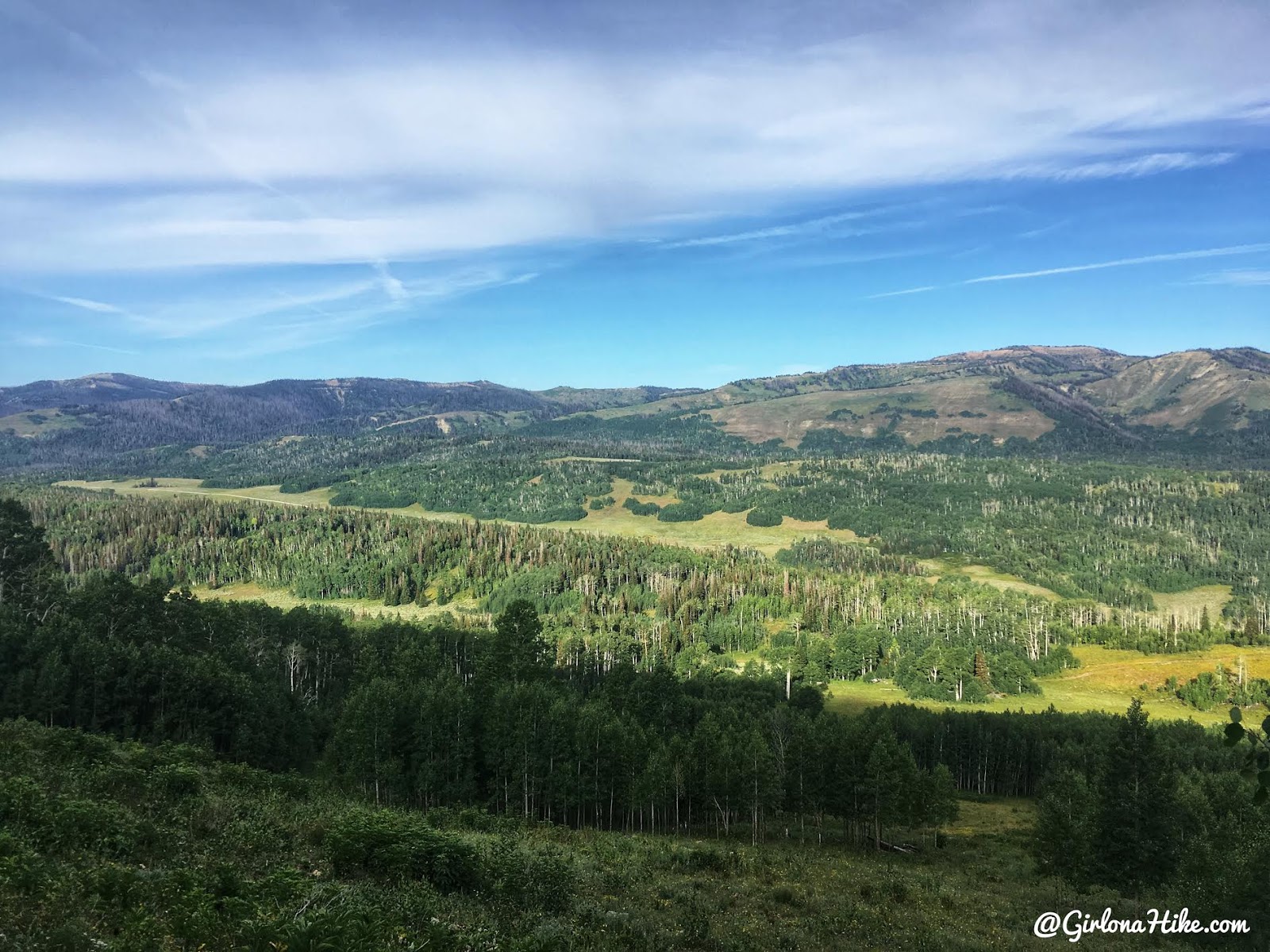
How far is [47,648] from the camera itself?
65750 mm

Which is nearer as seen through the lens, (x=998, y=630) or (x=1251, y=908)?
(x=1251, y=908)

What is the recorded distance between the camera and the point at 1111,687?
169750 mm

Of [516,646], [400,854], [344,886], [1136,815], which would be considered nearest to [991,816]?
[1136,815]

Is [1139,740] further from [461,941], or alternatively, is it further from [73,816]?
[73,816]

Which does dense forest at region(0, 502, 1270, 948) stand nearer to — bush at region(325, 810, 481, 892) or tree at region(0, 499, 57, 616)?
bush at region(325, 810, 481, 892)

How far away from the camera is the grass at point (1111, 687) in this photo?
153875 millimetres

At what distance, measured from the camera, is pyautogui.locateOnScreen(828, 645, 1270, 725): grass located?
153875 mm

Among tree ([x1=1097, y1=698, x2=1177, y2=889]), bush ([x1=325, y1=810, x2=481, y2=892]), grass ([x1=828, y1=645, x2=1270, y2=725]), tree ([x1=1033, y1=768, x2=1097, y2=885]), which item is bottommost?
grass ([x1=828, y1=645, x2=1270, y2=725])

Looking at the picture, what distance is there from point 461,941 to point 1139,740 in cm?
5710

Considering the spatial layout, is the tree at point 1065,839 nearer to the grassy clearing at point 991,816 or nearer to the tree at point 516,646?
the grassy clearing at point 991,816

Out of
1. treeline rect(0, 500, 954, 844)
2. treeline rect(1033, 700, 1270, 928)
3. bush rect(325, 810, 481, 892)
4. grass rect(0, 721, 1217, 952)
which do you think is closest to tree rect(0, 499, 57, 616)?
treeline rect(0, 500, 954, 844)

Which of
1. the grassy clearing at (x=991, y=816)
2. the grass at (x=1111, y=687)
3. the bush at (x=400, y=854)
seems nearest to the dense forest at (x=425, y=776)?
the bush at (x=400, y=854)

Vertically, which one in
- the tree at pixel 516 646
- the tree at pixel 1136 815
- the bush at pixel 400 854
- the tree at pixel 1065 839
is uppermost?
the bush at pixel 400 854

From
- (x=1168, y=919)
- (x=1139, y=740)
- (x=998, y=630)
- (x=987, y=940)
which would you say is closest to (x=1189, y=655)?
(x=998, y=630)
